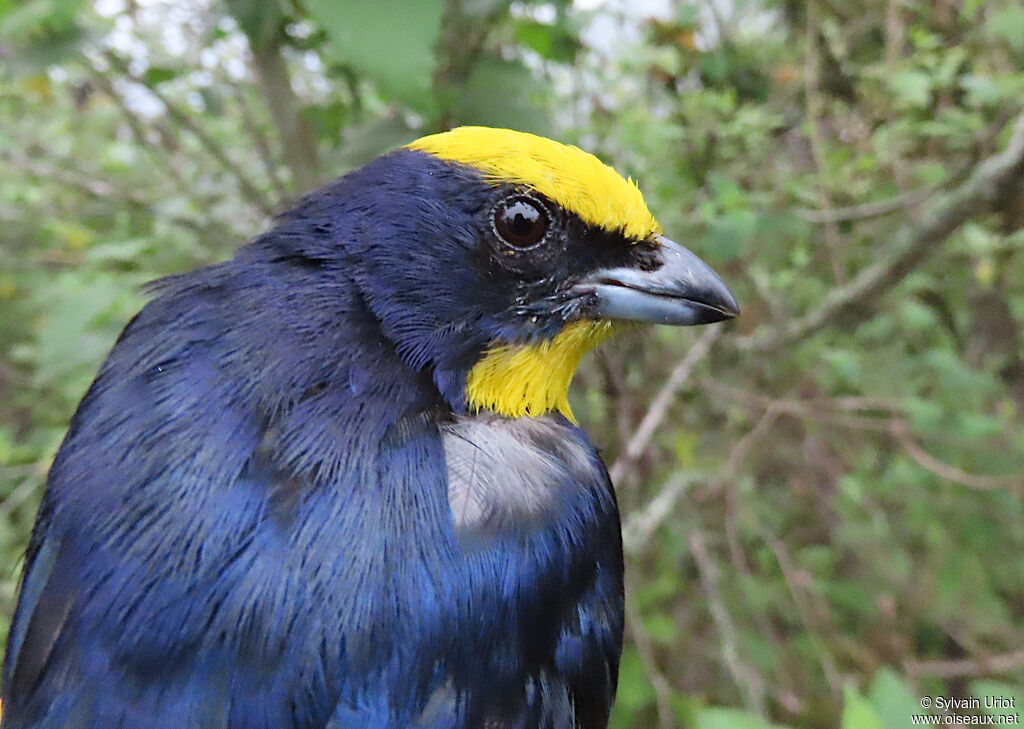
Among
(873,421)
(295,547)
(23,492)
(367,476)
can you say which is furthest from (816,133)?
(23,492)

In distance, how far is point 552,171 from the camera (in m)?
1.07

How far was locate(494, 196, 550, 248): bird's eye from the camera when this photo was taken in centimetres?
105

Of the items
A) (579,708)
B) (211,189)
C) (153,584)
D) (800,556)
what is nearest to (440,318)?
(153,584)

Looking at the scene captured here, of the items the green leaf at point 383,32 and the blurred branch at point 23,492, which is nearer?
the green leaf at point 383,32

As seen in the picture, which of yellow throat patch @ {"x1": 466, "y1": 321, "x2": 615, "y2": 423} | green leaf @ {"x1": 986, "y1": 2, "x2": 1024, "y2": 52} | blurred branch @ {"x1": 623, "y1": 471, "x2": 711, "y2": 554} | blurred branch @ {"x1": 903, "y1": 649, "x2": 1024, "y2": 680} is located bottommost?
blurred branch @ {"x1": 903, "y1": 649, "x2": 1024, "y2": 680}

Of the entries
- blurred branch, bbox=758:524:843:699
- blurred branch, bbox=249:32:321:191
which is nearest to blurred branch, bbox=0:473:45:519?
blurred branch, bbox=249:32:321:191

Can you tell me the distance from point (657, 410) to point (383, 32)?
141cm

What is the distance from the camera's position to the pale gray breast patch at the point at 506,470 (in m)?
0.96

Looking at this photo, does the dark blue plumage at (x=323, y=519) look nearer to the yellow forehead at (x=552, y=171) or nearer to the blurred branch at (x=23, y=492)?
the yellow forehead at (x=552, y=171)

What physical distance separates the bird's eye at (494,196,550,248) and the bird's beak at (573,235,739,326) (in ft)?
0.38

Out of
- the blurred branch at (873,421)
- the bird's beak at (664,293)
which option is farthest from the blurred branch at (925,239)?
the bird's beak at (664,293)

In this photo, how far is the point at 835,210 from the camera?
7.92ft

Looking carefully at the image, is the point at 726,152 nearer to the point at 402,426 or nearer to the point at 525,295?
the point at 525,295

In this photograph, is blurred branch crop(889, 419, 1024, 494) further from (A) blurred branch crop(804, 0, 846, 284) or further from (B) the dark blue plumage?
(B) the dark blue plumage
